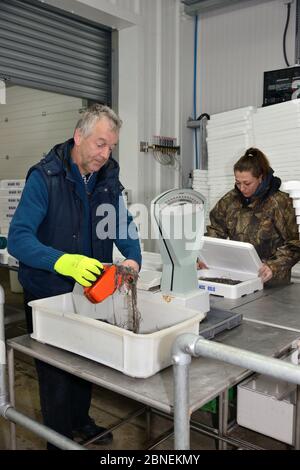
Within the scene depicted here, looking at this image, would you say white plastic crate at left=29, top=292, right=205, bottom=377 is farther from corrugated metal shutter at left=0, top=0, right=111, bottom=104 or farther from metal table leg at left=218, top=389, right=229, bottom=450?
corrugated metal shutter at left=0, top=0, right=111, bottom=104

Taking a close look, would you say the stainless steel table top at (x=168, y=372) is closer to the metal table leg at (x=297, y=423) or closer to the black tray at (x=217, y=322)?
the black tray at (x=217, y=322)

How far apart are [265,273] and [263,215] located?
45cm

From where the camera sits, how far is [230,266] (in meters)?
2.33

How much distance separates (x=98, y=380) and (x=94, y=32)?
3.65 meters

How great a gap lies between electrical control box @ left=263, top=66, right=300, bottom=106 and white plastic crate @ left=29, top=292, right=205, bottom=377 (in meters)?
2.92

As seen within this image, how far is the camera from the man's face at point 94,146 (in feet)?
5.55

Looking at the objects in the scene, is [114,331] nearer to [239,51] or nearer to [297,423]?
[297,423]

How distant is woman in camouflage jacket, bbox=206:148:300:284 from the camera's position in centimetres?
254

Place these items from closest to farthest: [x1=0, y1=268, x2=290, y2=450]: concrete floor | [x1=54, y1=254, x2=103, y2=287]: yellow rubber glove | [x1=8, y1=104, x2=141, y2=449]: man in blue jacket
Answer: [x1=54, y1=254, x2=103, y2=287]: yellow rubber glove
[x1=8, y1=104, x2=141, y2=449]: man in blue jacket
[x1=0, y1=268, x2=290, y2=450]: concrete floor

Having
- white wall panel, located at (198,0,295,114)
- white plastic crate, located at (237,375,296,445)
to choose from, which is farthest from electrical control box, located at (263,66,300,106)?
white plastic crate, located at (237,375,296,445)

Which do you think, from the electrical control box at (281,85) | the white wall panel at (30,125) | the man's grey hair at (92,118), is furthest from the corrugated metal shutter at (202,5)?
the man's grey hair at (92,118)

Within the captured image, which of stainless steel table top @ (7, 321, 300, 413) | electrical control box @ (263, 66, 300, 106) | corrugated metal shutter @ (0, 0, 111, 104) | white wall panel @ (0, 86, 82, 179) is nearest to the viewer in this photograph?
stainless steel table top @ (7, 321, 300, 413)

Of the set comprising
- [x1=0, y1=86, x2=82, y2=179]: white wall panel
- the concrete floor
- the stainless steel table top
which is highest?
[x1=0, y1=86, x2=82, y2=179]: white wall panel
